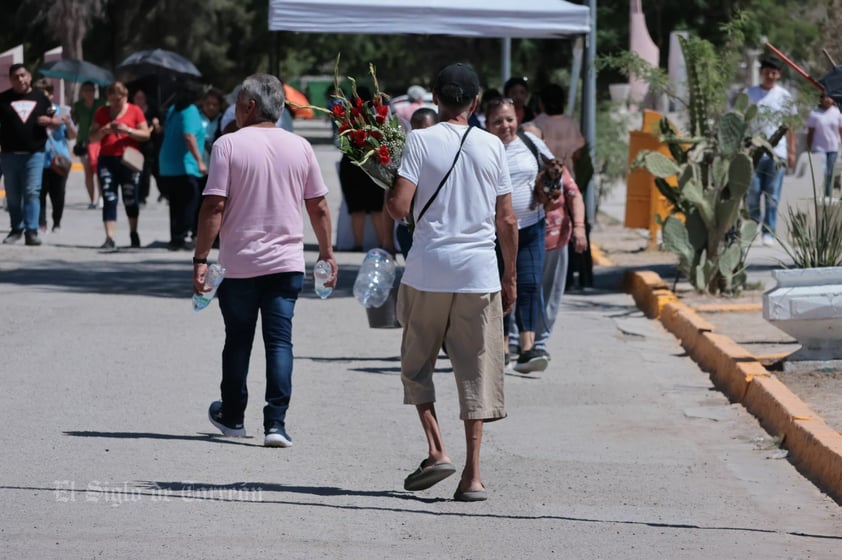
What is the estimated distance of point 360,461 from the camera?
740 cm

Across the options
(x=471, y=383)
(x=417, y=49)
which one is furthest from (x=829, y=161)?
(x=417, y=49)

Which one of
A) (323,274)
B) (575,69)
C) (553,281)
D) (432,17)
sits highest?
(432,17)

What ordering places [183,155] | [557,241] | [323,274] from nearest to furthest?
[323,274] → [557,241] → [183,155]

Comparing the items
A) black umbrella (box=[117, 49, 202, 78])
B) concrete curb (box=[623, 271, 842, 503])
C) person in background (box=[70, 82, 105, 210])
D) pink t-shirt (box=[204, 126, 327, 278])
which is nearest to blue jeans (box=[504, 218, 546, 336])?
concrete curb (box=[623, 271, 842, 503])

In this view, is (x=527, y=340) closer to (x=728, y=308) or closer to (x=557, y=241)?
(x=557, y=241)

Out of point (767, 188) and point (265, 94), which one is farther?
point (767, 188)

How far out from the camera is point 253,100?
24.8ft

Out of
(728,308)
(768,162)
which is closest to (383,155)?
(728,308)

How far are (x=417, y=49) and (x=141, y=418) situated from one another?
4919 cm

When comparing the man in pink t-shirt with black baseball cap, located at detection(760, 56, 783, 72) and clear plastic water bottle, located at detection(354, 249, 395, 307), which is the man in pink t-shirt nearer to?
clear plastic water bottle, located at detection(354, 249, 395, 307)

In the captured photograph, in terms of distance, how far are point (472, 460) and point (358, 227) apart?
11316 mm

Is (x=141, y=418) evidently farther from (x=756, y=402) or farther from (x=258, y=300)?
(x=756, y=402)

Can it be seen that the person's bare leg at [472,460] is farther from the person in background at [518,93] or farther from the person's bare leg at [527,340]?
the person in background at [518,93]

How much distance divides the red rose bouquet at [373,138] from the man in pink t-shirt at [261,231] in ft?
2.00
